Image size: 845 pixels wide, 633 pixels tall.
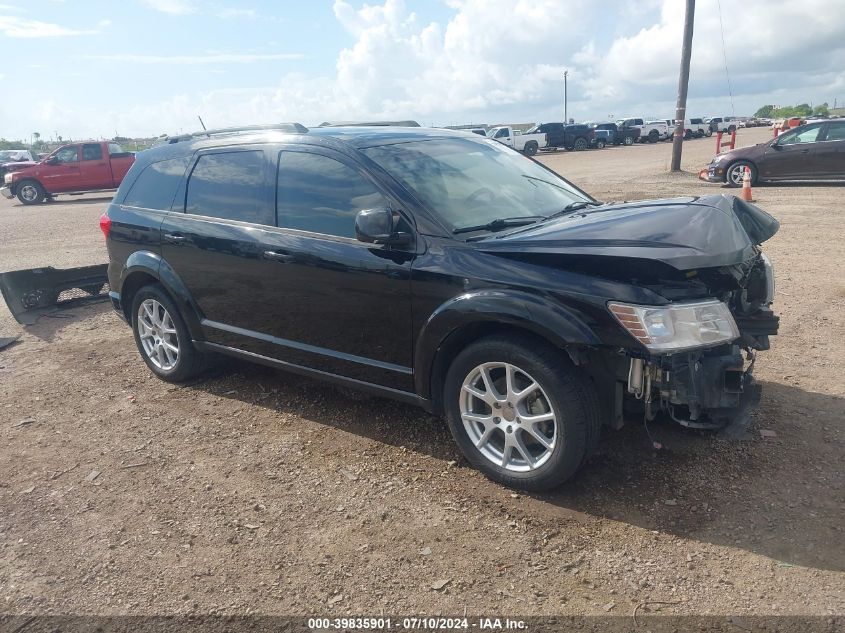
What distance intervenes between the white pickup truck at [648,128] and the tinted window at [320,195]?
47574 mm

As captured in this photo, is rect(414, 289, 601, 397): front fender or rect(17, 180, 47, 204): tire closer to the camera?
rect(414, 289, 601, 397): front fender

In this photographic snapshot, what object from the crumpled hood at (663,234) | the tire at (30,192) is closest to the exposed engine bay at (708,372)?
the crumpled hood at (663,234)

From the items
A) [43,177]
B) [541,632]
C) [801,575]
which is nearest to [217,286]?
[541,632]

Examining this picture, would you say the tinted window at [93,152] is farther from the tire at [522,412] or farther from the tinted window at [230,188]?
the tire at [522,412]

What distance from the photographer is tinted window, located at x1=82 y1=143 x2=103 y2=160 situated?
22125 millimetres

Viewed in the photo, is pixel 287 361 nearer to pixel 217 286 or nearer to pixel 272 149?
pixel 217 286

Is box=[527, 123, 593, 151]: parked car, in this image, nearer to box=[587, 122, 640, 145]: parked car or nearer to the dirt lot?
box=[587, 122, 640, 145]: parked car

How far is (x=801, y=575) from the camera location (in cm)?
281

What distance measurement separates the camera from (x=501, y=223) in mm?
3916

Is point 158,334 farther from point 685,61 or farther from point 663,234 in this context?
point 685,61

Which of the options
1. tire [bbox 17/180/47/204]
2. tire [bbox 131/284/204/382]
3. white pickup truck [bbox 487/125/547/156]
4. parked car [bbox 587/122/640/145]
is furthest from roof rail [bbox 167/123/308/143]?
parked car [bbox 587/122/640/145]

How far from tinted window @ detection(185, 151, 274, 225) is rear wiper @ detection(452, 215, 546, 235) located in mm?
1397

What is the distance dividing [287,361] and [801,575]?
10.2ft

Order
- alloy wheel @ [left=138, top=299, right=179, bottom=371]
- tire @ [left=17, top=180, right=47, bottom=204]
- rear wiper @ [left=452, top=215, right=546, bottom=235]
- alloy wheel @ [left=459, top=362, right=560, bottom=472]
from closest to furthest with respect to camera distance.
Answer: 1. alloy wheel @ [left=459, top=362, right=560, bottom=472]
2. rear wiper @ [left=452, top=215, right=546, bottom=235]
3. alloy wheel @ [left=138, top=299, right=179, bottom=371]
4. tire @ [left=17, top=180, right=47, bottom=204]
